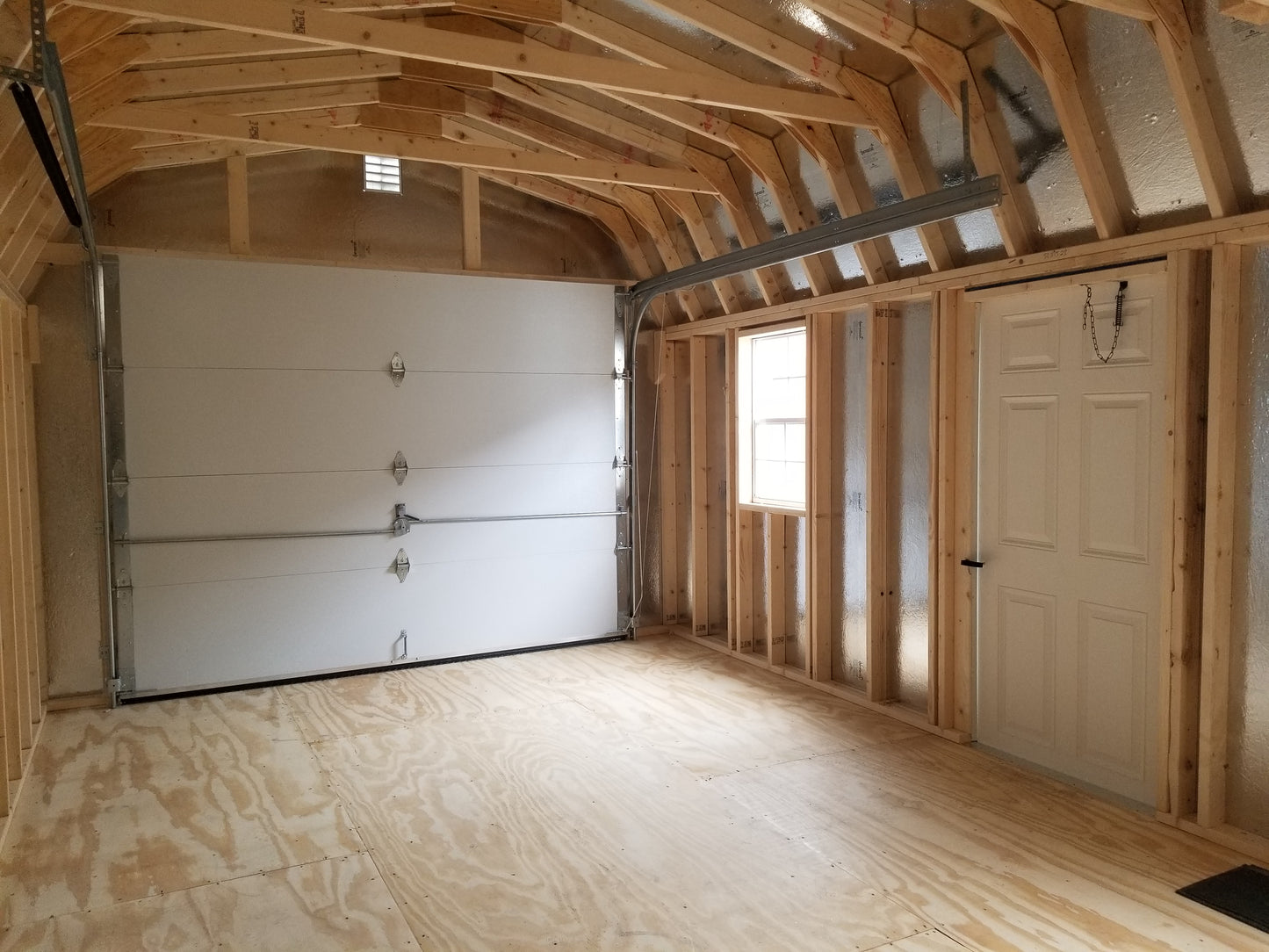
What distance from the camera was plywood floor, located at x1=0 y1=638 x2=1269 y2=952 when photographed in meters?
2.99

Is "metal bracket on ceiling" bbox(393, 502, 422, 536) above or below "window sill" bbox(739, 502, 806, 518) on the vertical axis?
below

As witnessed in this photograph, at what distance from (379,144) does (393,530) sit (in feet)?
8.20

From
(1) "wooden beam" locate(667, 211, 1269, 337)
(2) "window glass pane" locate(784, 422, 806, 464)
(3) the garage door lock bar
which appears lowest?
(3) the garage door lock bar

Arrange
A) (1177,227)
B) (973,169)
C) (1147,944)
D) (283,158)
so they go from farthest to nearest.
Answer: (283,158) → (973,169) → (1177,227) → (1147,944)

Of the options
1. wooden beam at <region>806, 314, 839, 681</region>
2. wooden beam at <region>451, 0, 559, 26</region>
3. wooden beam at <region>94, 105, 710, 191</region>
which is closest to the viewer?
wooden beam at <region>451, 0, 559, 26</region>

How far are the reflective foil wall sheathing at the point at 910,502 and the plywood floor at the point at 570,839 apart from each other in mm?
383

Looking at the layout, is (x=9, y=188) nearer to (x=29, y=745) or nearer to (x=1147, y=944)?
(x=29, y=745)

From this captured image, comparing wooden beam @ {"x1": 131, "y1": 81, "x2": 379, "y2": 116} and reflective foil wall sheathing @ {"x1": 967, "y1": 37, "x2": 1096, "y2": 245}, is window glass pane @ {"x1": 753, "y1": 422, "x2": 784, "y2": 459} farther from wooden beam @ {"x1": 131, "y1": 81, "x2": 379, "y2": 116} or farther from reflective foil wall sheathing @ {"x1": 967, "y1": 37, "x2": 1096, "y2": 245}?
wooden beam @ {"x1": 131, "y1": 81, "x2": 379, "y2": 116}

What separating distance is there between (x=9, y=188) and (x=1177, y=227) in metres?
4.73

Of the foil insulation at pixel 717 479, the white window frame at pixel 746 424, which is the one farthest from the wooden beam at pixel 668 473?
the white window frame at pixel 746 424

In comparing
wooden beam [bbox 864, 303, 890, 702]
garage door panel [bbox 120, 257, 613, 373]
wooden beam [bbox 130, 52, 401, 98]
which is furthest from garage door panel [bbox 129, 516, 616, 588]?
wooden beam [bbox 130, 52, 401, 98]

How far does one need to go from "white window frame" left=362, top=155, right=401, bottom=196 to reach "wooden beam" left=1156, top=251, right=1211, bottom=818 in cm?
486

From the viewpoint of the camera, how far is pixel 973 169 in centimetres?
418

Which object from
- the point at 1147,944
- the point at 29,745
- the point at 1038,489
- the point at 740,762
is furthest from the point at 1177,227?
the point at 29,745
